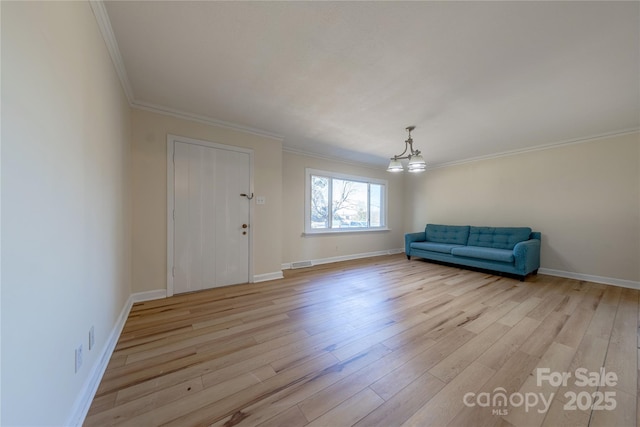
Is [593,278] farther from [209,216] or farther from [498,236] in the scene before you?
[209,216]

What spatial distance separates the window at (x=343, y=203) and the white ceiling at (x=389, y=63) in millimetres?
1865

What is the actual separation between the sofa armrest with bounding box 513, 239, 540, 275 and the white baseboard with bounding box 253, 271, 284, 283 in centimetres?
396

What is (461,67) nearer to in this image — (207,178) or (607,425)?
(607,425)

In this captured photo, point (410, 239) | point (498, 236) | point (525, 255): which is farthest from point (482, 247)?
point (410, 239)

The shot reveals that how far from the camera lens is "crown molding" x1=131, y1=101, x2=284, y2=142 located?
288 cm

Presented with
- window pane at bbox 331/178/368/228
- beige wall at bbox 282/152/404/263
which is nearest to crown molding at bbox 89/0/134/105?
beige wall at bbox 282/152/404/263

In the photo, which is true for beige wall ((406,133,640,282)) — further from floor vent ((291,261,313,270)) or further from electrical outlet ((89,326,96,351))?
electrical outlet ((89,326,96,351))

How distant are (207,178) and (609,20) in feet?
13.5

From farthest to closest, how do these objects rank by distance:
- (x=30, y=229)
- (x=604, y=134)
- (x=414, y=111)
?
(x=604, y=134) < (x=414, y=111) < (x=30, y=229)

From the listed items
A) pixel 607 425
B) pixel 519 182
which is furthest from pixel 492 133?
pixel 607 425

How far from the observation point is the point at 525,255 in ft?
12.3

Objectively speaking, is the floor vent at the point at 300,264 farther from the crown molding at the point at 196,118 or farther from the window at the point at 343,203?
the crown molding at the point at 196,118

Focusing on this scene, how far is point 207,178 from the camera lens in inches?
130

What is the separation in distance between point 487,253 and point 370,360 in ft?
11.7
